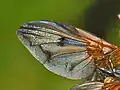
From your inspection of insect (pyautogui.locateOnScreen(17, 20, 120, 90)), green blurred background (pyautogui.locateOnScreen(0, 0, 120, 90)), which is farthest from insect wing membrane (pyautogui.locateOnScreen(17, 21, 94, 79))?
green blurred background (pyautogui.locateOnScreen(0, 0, 120, 90))

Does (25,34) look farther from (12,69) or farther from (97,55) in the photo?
(12,69)

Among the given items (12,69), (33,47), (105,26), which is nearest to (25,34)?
(33,47)

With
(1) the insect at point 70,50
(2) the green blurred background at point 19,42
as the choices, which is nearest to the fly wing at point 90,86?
(1) the insect at point 70,50

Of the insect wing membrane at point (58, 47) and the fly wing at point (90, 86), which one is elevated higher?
the insect wing membrane at point (58, 47)

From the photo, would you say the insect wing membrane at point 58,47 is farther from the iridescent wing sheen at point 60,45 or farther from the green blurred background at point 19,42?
the green blurred background at point 19,42

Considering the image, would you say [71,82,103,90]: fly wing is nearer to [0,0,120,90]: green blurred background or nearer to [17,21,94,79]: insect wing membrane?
[17,21,94,79]: insect wing membrane

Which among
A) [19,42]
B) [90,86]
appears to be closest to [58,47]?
[90,86]

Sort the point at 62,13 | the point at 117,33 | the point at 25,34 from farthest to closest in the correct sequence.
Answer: the point at 62,13 < the point at 117,33 < the point at 25,34
